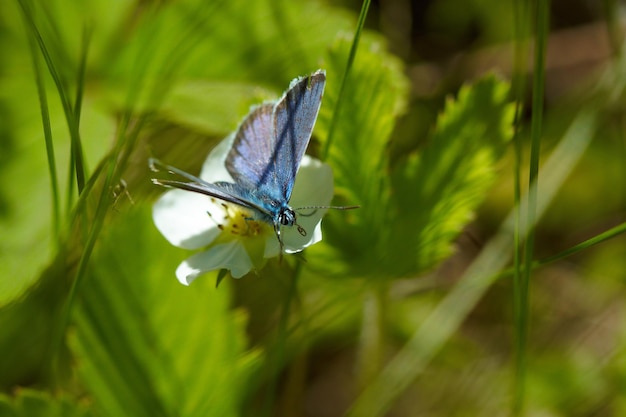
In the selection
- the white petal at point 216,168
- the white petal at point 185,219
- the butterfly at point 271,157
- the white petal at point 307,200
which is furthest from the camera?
the white petal at point 216,168

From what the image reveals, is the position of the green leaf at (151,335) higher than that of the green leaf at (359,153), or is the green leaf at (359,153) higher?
the green leaf at (359,153)

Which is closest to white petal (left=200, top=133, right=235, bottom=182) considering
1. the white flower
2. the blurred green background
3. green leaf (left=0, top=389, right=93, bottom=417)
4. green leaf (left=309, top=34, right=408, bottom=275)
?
the white flower

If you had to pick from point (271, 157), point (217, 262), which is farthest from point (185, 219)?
point (271, 157)

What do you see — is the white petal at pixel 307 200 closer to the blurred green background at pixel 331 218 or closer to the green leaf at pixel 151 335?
the blurred green background at pixel 331 218

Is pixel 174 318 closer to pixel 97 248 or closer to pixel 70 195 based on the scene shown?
pixel 97 248

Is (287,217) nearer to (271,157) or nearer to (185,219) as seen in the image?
(271,157)

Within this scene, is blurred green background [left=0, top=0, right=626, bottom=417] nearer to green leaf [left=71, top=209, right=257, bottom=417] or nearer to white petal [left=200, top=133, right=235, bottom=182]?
green leaf [left=71, top=209, right=257, bottom=417]

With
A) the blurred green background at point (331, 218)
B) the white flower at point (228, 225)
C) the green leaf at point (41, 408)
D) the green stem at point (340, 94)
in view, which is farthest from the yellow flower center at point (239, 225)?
the green leaf at point (41, 408)

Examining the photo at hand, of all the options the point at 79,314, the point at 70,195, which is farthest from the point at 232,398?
the point at 70,195
